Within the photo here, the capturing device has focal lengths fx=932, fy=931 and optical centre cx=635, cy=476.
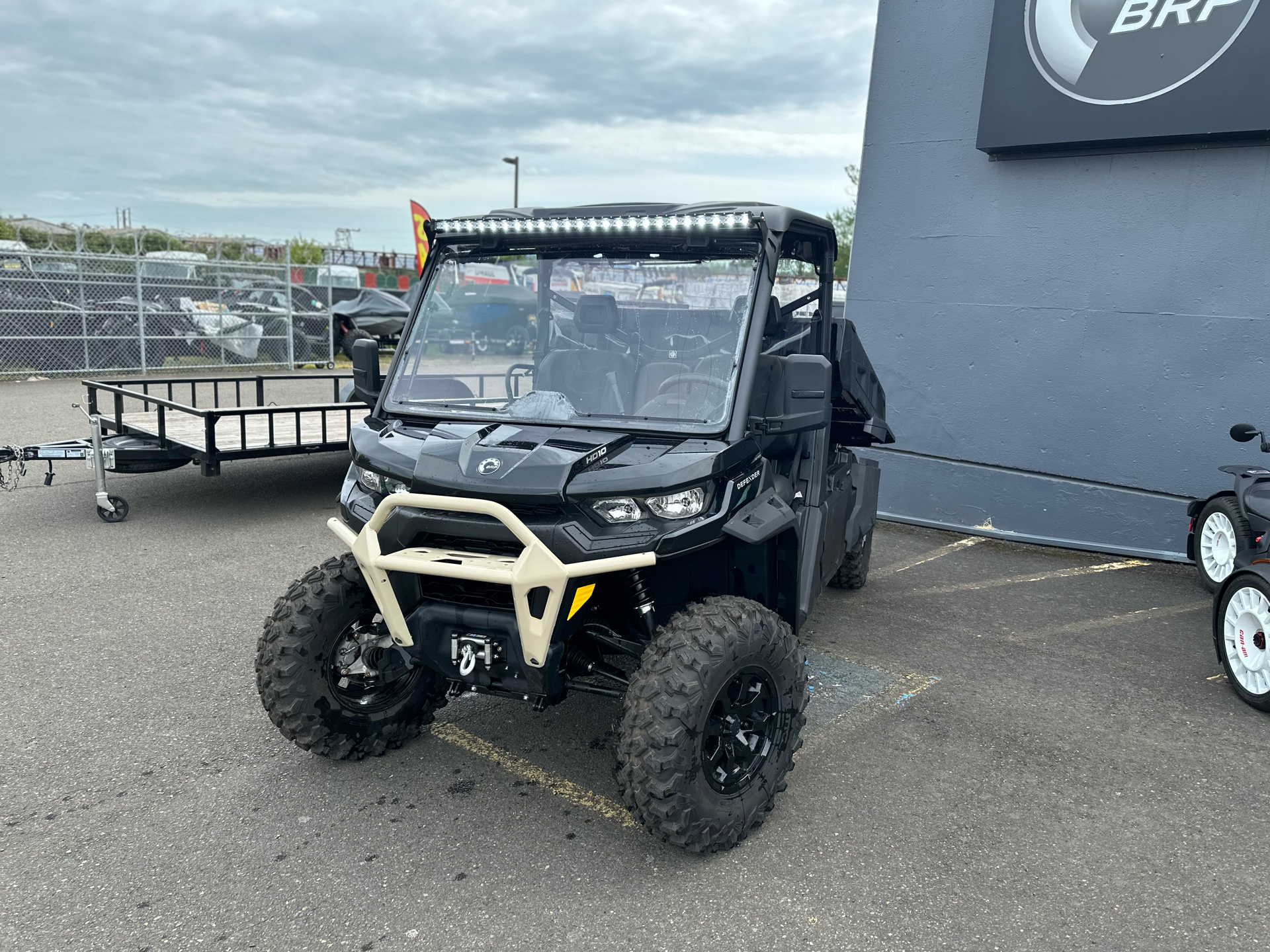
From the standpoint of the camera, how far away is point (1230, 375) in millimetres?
7305

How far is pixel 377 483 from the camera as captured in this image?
143 inches

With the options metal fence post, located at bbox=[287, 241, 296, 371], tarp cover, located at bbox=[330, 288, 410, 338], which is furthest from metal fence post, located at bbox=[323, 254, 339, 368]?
metal fence post, located at bbox=[287, 241, 296, 371]

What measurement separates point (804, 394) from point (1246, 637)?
319 centimetres

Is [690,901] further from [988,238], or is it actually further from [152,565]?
[988,238]

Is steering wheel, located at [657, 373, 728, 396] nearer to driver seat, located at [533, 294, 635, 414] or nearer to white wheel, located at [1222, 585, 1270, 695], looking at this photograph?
driver seat, located at [533, 294, 635, 414]

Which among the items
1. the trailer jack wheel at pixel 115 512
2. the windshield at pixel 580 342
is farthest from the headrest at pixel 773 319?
the trailer jack wheel at pixel 115 512

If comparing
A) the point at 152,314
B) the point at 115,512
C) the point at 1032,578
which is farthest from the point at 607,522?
the point at 152,314

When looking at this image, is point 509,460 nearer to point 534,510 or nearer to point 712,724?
point 534,510

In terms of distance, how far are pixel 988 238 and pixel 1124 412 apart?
6.20 ft

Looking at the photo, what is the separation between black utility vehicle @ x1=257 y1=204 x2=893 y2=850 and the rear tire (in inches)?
76.9

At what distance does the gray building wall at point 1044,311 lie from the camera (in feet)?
24.0

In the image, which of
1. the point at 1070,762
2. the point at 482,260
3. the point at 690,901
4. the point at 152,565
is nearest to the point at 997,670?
the point at 1070,762

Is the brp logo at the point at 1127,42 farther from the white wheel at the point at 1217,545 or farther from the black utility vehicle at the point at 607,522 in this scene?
the black utility vehicle at the point at 607,522

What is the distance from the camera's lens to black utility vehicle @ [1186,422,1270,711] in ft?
15.7
